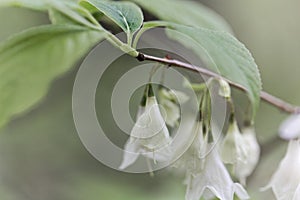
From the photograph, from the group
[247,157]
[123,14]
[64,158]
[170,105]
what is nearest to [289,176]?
[247,157]

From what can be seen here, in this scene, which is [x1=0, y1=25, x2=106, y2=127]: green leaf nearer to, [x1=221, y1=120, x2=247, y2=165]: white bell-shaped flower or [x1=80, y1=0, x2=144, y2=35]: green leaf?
[x1=80, y1=0, x2=144, y2=35]: green leaf

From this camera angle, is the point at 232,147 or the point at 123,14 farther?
the point at 232,147

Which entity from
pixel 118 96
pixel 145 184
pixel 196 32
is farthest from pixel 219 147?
pixel 145 184

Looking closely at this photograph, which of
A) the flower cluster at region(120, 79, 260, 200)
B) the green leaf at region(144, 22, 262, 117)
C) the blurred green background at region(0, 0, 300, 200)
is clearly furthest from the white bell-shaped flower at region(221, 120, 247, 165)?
the blurred green background at region(0, 0, 300, 200)

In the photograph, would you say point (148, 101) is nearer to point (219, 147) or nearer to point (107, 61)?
point (219, 147)

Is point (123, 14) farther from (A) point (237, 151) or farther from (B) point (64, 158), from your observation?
(B) point (64, 158)

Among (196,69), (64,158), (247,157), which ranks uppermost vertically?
(196,69)

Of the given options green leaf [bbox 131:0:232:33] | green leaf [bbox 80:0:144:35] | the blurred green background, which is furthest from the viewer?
the blurred green background
